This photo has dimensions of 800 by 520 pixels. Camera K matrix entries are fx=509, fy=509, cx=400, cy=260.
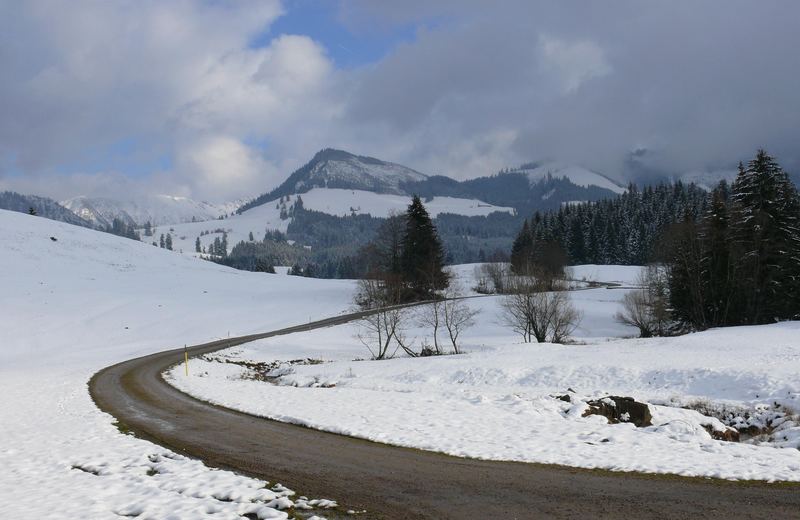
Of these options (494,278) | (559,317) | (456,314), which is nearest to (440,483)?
(559,317)

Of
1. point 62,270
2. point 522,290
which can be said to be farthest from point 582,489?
point 62,270

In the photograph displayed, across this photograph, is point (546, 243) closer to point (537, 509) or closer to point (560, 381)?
point (560, 381)

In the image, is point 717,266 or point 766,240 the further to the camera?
point 717,266

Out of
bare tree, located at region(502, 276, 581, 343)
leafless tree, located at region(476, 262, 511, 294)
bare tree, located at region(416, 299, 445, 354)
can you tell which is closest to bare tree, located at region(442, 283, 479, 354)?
bare tree, located at region(416, 299, 445, 354)

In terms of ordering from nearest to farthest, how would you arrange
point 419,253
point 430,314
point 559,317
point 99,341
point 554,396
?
1. point 554,396
2. point 559,317
3. point 99,341
4. point 430,314
5. point 419,253

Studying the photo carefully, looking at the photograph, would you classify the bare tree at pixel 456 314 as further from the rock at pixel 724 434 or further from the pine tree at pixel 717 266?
the rock at pixel 724 434

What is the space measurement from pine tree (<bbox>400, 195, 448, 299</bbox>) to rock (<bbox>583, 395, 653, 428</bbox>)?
46865 mm

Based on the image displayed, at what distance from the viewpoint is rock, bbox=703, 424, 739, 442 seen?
15903 mm

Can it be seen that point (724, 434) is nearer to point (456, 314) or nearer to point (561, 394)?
point (561, 394)

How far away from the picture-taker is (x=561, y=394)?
A: 20.1 meters

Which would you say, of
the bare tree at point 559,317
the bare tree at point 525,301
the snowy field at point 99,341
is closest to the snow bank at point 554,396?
the snowy field at point 99,341

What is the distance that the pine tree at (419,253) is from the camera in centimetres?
6556

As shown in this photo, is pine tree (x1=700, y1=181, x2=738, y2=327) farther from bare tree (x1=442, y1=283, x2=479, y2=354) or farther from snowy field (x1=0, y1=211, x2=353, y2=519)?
snowy field (x1=0, y1=211, x2=353, y2=519)

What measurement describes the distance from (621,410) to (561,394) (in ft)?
9.15
